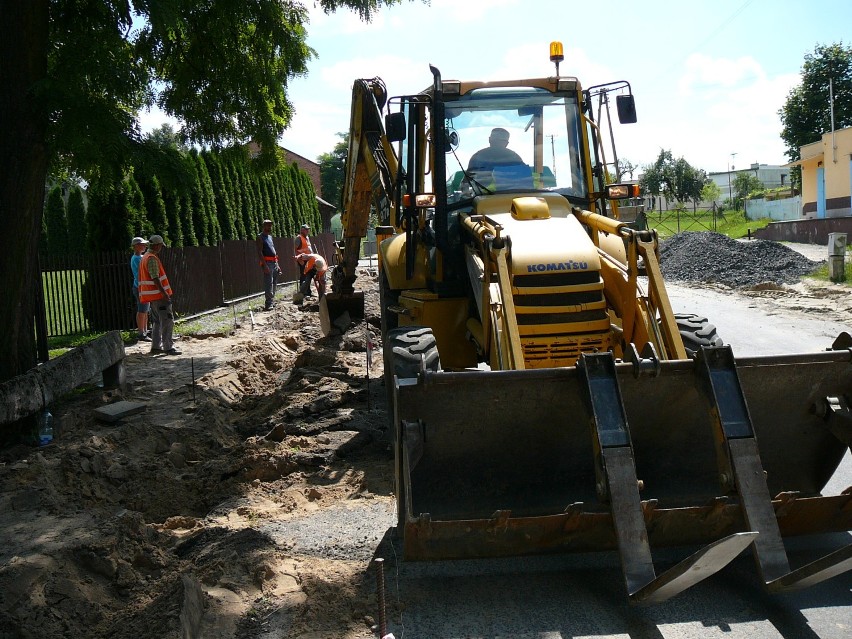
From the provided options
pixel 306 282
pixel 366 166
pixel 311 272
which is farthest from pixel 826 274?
pixel 366 166

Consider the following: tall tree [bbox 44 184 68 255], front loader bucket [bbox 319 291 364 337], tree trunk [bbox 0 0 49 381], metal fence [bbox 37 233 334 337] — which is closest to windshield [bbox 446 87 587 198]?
tree trunk [bbox 0 0 49 381]

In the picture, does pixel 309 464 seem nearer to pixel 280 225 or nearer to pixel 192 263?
pixel 192 263

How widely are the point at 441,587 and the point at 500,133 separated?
13.4ft

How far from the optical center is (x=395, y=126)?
22.1 ft

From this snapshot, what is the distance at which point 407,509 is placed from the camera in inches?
165

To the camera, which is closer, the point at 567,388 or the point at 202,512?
the point at 567,388

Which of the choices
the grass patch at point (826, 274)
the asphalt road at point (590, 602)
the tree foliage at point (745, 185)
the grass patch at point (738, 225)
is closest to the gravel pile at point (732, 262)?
the grass patch at point (826, 274)

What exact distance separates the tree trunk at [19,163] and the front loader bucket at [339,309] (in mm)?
5270

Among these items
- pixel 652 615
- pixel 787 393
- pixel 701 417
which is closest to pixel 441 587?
pixel 652 615

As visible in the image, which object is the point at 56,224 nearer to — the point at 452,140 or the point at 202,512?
the point at 452,140

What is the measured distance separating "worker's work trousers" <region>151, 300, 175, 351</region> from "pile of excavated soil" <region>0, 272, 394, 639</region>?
8.55ft

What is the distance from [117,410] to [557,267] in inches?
205

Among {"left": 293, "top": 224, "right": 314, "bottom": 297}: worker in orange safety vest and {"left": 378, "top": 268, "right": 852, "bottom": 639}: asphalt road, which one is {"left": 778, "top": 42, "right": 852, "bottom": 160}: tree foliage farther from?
{"left": 378, "top": 268, "right": 852, "bottom": 639}: asphalt road

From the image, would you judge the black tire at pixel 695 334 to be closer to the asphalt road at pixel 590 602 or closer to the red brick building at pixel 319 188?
the asphalt road at pixel 590 602
